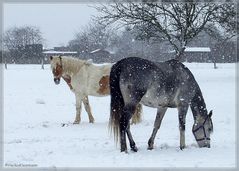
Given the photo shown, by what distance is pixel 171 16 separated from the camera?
25109mm

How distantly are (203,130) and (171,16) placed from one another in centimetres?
1852

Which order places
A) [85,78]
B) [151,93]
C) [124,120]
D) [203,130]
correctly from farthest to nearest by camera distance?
[85,78], [203,130], [151,93], [124,120]

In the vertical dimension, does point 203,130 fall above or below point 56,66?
below

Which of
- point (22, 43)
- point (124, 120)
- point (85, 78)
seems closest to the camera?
point (124, 120)

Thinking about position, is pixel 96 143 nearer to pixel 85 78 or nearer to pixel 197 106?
pixel 197 106

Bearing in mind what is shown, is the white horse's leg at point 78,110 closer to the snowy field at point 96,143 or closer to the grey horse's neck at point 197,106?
the snowy field at point 96,143

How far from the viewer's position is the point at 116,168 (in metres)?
5.70

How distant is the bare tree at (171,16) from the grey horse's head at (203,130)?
55.5 feet

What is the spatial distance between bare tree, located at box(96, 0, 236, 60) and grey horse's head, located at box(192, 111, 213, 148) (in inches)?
666

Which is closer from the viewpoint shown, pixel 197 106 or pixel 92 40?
pixel 197 106

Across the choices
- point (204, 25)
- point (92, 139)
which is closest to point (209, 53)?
point (204, 25)

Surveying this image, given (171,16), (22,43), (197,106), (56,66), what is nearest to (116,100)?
(197,106)

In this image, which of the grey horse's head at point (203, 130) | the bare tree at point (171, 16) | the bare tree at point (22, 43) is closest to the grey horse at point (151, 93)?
the grey horse's head at point (203, 130)

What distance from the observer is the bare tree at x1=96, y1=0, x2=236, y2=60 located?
24.3 m
